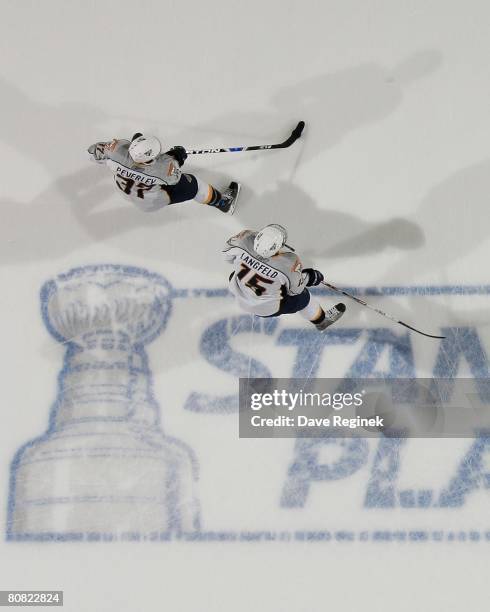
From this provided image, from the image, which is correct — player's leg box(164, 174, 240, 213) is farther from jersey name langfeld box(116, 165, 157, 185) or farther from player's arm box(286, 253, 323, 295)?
player's arm box(286, 253, 323, 295)

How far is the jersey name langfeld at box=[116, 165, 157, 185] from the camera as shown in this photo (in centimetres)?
454

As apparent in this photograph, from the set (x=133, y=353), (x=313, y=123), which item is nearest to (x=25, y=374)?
(x=133, y=353)

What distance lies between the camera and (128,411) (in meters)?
4.88

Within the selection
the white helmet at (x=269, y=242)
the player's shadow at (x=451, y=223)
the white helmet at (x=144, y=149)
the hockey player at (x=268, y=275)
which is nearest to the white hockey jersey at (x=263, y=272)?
the hockey player at (x=268, y=275)

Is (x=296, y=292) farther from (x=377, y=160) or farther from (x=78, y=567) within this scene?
(x=78, y=567)

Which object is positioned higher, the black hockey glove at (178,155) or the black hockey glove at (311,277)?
the black hockey glove at (178,155)

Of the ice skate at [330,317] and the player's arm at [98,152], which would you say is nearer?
the player's arm at [98,152]

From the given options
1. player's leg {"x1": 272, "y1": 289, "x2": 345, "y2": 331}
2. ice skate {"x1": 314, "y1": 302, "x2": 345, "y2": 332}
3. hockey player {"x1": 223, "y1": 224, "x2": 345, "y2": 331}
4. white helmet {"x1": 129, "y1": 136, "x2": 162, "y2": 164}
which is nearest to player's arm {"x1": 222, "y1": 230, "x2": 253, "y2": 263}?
hockey player {"x1": 223, "y1": 224, "x2": 345, "y2": 331}

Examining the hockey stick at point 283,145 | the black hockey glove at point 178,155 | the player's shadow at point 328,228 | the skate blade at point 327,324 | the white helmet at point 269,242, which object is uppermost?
the hockey stick at point 283,145

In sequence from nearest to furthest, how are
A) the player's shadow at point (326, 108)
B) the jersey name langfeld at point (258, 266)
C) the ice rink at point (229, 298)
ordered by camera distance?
the jersey name langfeld at point (258, 266) < the ice rink at point (229, 298) < the player's shadow at point (326, 108)

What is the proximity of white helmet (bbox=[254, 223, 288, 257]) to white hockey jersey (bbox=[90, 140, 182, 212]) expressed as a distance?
0.85 m

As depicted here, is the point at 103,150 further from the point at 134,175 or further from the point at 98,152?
the point at 134,175

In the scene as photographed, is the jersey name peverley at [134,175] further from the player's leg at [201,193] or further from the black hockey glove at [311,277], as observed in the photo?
the black hockey glove at [311,277]

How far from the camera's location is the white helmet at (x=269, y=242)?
412 cm
